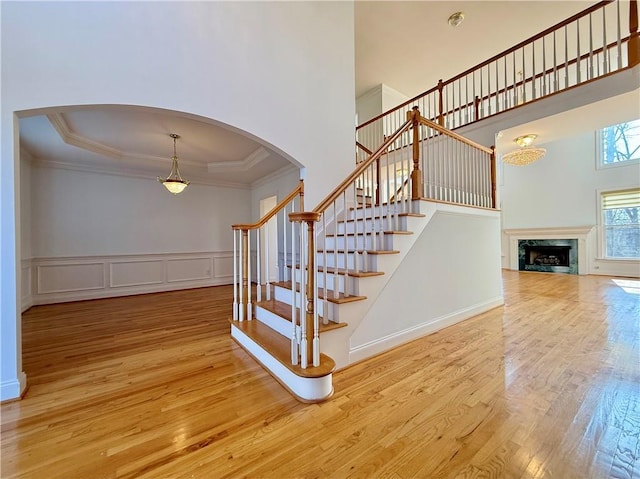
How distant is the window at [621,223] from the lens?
242 inches

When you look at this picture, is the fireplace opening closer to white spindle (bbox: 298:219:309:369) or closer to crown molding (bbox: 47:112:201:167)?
white spindle (bbox: 298:219:309:369)

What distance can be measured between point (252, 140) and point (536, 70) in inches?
244

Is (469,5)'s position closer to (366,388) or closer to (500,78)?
(500,78)

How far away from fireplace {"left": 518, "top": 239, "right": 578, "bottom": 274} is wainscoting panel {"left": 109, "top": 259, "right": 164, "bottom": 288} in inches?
399

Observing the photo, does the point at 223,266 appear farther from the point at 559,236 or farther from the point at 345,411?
the point at 559,236

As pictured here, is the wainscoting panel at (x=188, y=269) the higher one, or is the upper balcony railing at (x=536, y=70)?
the upper balcony railing at (x=536, y=70)

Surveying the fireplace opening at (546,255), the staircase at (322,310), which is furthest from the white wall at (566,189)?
the staircase at (322,310)

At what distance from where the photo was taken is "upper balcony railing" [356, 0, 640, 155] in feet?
12.3

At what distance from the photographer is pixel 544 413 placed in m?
1.51

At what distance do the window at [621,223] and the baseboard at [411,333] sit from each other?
5.80 m

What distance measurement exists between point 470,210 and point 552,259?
6580 mm

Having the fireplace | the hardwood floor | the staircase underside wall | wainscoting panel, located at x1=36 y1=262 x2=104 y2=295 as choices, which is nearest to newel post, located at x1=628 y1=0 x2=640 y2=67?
the staircase underside wall

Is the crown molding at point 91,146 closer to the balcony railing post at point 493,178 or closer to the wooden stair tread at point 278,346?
the wooden stair tread at point 278,346

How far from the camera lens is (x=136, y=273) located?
5.32 meters
